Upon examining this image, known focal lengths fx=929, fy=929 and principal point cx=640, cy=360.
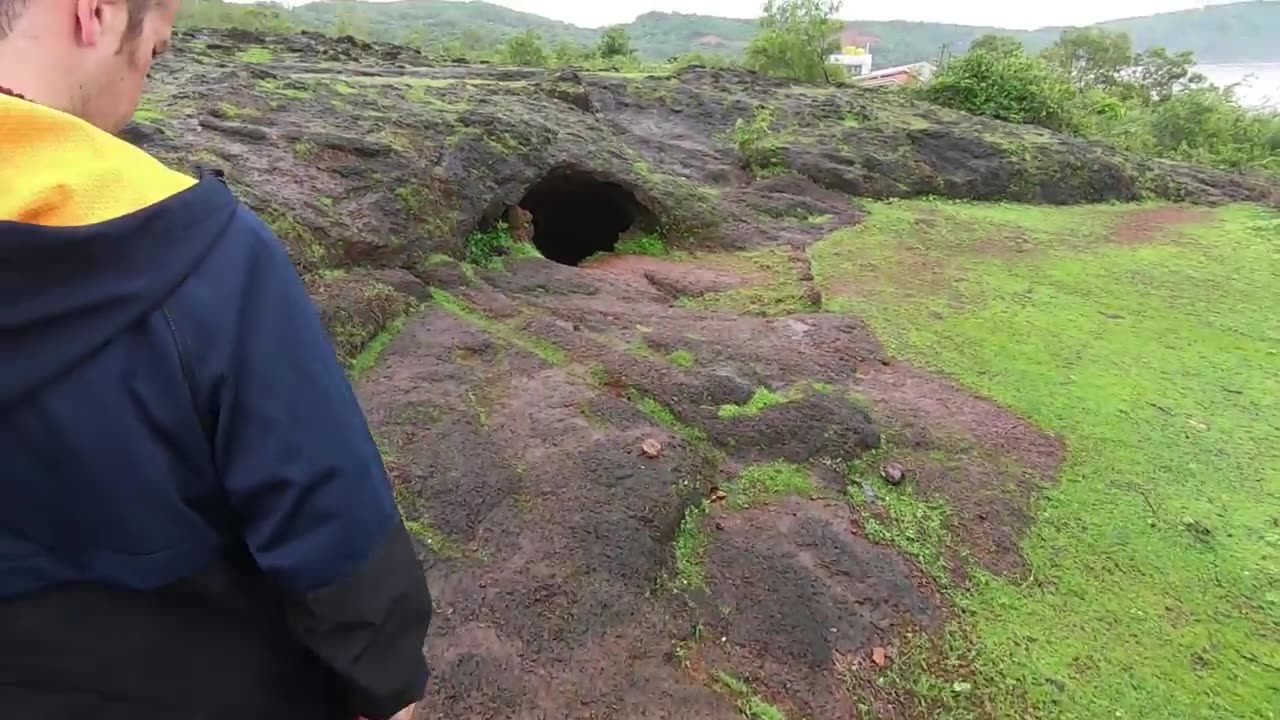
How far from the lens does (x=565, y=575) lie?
361cm

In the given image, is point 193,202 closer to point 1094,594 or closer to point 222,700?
point 222,700

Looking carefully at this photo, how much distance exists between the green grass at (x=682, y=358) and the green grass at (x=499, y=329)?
2.02 feet

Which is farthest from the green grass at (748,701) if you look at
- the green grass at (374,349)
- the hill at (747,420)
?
the green grass at (374,349)

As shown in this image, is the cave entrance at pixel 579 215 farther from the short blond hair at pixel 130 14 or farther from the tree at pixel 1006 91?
the tree at pixel 1006 91

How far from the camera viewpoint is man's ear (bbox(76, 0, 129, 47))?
3.34ft

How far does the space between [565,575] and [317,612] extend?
253 cm

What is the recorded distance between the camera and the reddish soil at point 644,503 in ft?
11.0

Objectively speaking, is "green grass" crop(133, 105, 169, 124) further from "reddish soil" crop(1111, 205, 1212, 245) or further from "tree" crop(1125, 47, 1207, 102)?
"tree" crop(1125, 47, 1207, 102)

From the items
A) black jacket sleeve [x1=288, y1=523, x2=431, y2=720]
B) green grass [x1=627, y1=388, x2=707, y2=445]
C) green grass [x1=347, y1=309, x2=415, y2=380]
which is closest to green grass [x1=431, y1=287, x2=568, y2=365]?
green grass [x1=347, y1=309, x2=415, y2=380]

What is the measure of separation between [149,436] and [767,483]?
362 cm

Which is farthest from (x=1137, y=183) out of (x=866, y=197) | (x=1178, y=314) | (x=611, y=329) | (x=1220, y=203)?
(x=611, y=329)

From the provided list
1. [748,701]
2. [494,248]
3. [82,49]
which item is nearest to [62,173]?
[82,49]

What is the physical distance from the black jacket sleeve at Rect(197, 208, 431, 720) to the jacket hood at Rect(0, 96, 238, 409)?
0.06 meters

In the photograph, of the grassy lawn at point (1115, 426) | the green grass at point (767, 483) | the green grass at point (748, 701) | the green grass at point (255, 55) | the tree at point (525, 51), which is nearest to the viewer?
the green grass at point (748, 701)
